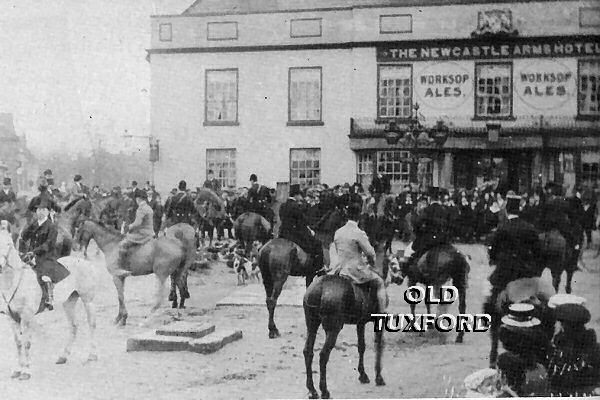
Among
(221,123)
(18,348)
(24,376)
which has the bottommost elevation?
(24,376)

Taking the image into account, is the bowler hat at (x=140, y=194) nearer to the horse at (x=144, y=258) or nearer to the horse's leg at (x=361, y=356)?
the horse at (x=144, y=258)

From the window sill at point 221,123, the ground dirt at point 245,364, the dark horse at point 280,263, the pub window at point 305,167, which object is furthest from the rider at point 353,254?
the window sill at point 221,123

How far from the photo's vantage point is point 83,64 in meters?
5.53

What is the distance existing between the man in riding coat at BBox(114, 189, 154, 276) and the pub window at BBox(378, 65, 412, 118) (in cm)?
220

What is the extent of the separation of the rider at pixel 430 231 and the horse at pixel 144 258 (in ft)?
6.70

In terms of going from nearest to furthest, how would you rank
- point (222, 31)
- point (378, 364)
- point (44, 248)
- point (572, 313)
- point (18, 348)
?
1. point (572, 313)
2. point (378, 364)
3. point (18, 348)
4. point (44, 248)
5. point (222, 31)

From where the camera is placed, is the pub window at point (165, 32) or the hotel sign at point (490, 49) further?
the pub window at point (165, 32)

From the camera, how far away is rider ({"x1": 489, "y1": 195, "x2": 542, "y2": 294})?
4855mm

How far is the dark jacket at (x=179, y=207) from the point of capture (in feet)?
19.0

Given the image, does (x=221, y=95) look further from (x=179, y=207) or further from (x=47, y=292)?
(x=47, y=292)

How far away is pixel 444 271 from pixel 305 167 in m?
1.50

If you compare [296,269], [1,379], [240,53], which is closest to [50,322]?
[1,379]

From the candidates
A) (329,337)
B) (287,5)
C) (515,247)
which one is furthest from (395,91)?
(329,337)

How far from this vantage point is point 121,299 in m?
5.41
